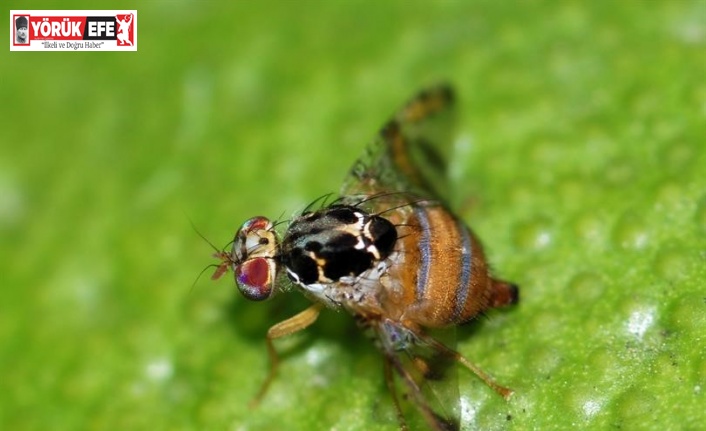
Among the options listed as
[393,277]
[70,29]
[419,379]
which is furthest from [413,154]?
[70,29]

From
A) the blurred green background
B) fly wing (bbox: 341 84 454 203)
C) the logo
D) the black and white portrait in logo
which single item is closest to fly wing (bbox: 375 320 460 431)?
the blurred green background

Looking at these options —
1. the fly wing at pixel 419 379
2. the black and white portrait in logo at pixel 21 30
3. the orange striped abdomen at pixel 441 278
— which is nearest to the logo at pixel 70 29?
the black and white portrait in logo at pixel 21 30

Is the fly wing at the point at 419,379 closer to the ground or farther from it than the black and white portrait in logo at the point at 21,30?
closer to the ground

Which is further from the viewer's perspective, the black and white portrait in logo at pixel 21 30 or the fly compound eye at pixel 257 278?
the black and white portrait in logo at pixel 21 30

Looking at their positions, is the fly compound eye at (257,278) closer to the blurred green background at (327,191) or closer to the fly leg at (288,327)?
the fly leg at (288,327)

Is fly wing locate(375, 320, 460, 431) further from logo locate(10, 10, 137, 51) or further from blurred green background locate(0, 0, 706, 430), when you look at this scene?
logo locate(10, 10, 137, 51)

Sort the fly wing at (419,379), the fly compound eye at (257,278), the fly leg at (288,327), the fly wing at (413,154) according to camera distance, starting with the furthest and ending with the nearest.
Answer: the fly wing at (413,154) → the fly leg at (288,327) → the fly compound eye at (257,278) → the fly wing at (419,379)

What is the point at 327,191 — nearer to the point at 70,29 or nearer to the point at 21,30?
the point at 70,29
